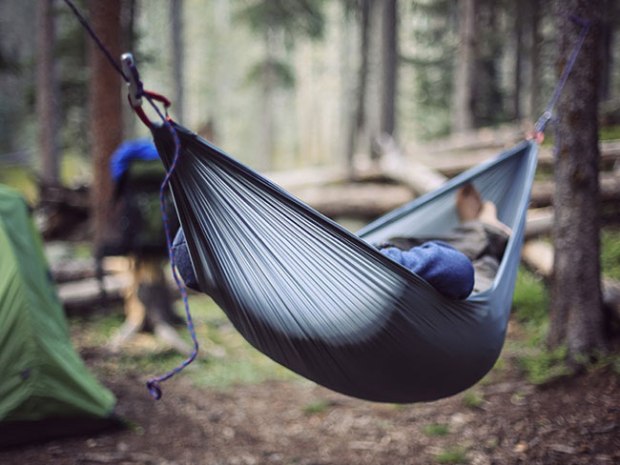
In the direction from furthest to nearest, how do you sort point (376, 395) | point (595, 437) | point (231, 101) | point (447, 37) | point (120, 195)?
point (231, 101)
point (447, 37)
point (120, 195)
point (595, 437)
point (376, 395)

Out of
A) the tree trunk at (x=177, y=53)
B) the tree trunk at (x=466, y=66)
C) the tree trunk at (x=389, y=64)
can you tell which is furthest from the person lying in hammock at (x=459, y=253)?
the tree trunk at (x=177, y=53)

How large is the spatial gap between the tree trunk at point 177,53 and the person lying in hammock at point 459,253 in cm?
588

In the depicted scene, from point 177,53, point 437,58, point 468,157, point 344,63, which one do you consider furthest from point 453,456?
point 344,63

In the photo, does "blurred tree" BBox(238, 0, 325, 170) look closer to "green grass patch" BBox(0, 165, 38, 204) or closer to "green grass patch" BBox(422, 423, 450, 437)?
"green grass patch" BBox(0, 165, 38, 204)

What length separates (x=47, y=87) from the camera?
6656 millimetres

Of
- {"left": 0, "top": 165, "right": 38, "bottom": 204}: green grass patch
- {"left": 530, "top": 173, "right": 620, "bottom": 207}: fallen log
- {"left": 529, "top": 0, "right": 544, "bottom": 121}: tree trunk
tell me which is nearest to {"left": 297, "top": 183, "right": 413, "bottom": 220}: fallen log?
{"left": 530, "top": 173, "right": 620, "bottom": 207}: fallen log

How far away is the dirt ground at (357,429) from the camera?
194 cm

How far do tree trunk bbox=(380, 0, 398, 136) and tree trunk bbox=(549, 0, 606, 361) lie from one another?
15.4ft

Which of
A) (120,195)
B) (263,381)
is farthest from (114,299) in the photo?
(263,381)

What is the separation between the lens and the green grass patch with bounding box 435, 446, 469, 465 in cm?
201

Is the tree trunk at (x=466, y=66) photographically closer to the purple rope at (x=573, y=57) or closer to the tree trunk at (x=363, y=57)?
the tree trunk at (x=363, y=57)

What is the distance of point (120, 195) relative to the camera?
122 inches

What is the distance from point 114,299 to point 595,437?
326 cm

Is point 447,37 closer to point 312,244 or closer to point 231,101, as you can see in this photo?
point 312,244
